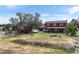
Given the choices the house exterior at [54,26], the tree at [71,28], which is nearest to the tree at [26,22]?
the house exterior at [54,26]

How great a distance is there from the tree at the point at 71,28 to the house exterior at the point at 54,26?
0.14 feet

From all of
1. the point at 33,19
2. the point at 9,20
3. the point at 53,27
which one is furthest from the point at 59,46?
the point at 9,20

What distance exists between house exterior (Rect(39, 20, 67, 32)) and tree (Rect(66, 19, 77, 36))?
42mm

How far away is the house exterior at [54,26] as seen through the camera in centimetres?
280

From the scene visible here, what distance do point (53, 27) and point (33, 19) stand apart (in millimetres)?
222

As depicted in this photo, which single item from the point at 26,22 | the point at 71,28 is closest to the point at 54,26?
the point at 71,28

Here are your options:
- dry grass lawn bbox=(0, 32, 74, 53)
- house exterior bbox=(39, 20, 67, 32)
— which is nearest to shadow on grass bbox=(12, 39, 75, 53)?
dry grass lawn bbox=(0, 32, 74, 53)

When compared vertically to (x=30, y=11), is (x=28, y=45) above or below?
below

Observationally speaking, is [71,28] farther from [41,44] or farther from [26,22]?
[26,22]

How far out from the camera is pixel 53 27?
2.82 metres

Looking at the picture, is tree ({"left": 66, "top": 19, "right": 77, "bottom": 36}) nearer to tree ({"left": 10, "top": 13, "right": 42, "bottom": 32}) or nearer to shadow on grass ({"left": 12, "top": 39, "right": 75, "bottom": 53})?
shadow on grass ({"left": 12, "top": 39, "right": 75, "bottom": 53})

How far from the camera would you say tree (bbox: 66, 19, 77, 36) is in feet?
9.23
